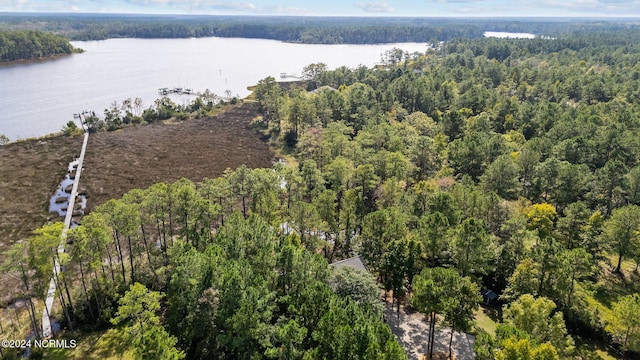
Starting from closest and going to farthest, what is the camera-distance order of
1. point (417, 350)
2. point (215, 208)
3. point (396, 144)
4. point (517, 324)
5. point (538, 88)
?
point (517, 324) → point (417, 350) → point (215, 208) → point (396, 144) → point (538, 88)

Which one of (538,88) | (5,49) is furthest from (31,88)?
(538,88)

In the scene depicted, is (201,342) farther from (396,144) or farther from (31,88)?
(31,88)

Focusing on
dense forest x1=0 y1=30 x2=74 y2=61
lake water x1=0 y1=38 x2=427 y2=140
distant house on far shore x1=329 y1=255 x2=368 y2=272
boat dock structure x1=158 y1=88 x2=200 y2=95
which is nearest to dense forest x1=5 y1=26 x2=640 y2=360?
distant house on far shore x1=329 y1=255 x2=368 y2=272

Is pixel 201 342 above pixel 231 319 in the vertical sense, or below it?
below

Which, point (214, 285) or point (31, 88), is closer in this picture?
point (214, 285)

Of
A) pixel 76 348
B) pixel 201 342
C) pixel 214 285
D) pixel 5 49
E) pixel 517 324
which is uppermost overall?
pixel 5 49

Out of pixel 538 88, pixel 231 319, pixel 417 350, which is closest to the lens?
pixel 231 319

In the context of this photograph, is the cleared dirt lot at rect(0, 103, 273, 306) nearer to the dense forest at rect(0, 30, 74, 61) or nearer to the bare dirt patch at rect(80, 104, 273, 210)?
the bare dirt patch at rect(80, 104, 273, 210)
